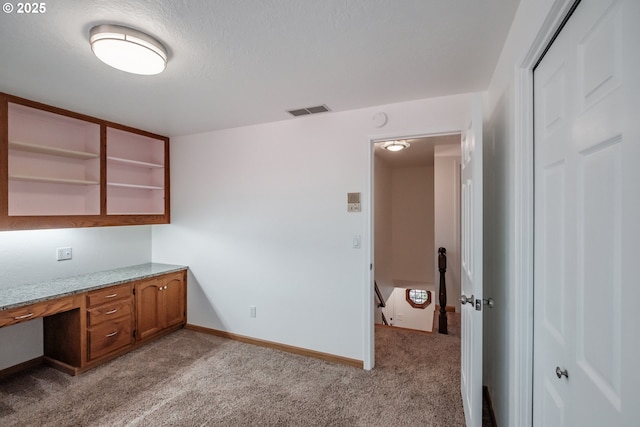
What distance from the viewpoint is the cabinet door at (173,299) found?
11.3 feet

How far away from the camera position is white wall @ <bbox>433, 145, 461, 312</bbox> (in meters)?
4.29

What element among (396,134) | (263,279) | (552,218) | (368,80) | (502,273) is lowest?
(263,279)

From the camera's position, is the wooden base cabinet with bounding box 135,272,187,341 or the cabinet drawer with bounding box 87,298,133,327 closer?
the cabinet drawer with bounding box 87,298,133,327

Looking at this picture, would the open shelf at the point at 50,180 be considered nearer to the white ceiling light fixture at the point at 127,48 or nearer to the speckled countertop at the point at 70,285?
the speckled countertop at the point at 70,285

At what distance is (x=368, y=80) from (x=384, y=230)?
12.5 feet

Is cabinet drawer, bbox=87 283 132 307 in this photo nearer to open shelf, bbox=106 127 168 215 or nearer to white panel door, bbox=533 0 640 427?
open shelf, bbox=106 127 168 215

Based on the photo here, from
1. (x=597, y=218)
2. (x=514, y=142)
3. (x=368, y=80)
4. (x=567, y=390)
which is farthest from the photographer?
(x=368, y=80)

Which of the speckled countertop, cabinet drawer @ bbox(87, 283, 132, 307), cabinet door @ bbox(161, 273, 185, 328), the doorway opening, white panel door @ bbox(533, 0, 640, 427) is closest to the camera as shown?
white panel door @ bbox(533, 0, 640, 427)

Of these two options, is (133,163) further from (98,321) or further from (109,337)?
(109,337)

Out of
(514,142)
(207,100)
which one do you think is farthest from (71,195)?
(514,142)

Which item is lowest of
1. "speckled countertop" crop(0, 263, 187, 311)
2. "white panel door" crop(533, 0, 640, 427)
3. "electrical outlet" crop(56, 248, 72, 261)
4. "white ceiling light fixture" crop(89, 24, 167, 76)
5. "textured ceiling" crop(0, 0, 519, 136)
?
"speckled countertop" crop(0, 263, 187, 311)

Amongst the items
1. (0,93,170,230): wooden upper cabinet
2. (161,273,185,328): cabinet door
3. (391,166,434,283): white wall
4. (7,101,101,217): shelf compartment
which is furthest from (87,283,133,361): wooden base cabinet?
(391,166,434,283): white wall

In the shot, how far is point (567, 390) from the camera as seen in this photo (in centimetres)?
99

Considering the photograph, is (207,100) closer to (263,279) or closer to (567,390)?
(263,279)
